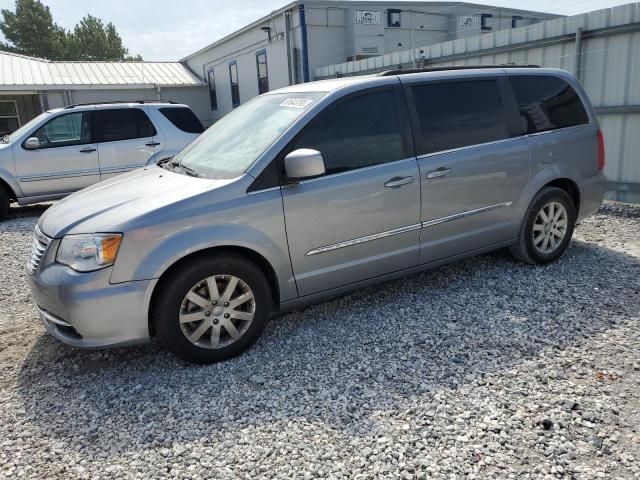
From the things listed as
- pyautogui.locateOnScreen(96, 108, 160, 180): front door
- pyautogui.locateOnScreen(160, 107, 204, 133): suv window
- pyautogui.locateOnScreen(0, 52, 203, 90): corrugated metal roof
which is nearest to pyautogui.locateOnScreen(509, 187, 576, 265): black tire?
pyautogui.locateOnScreen(160, 107, 204, 133): suv window

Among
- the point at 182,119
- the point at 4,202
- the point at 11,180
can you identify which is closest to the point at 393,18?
the point at 182,119

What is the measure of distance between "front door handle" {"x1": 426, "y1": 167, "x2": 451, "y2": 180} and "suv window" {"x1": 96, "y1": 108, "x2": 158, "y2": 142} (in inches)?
250

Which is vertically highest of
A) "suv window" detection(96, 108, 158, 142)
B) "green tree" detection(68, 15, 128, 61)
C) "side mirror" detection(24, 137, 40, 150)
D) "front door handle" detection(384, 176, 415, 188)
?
"green tree" detection(68, 15, 128, 61)

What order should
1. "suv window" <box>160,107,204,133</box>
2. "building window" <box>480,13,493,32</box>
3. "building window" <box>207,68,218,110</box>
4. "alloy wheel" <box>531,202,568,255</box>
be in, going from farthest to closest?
"building window" <box>207,68,218,110</box>, "building window" <box>480,13,493,32</box>, "suv window" <box>160,107,204,133</box>, "alloy wheel" <box>531,202,568,255</box>

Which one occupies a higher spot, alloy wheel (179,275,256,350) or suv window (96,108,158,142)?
suv window (96,108,158,142)

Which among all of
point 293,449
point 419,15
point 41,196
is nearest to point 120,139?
point 41,196

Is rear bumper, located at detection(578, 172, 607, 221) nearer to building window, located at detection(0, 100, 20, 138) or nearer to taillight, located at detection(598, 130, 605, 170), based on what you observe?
A: taillight, located at detection(598, 130, 605, 170)

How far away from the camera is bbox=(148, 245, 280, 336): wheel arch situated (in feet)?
10.8

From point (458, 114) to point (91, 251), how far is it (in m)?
3.08

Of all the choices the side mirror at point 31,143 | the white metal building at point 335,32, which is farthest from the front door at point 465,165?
the white metal building at point 335,32

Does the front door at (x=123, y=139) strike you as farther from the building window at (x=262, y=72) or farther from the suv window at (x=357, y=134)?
the building window at (x=262, y=72)

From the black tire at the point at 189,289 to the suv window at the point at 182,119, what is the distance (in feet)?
20.4

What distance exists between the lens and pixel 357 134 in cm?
386

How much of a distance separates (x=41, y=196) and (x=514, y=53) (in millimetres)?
8443
